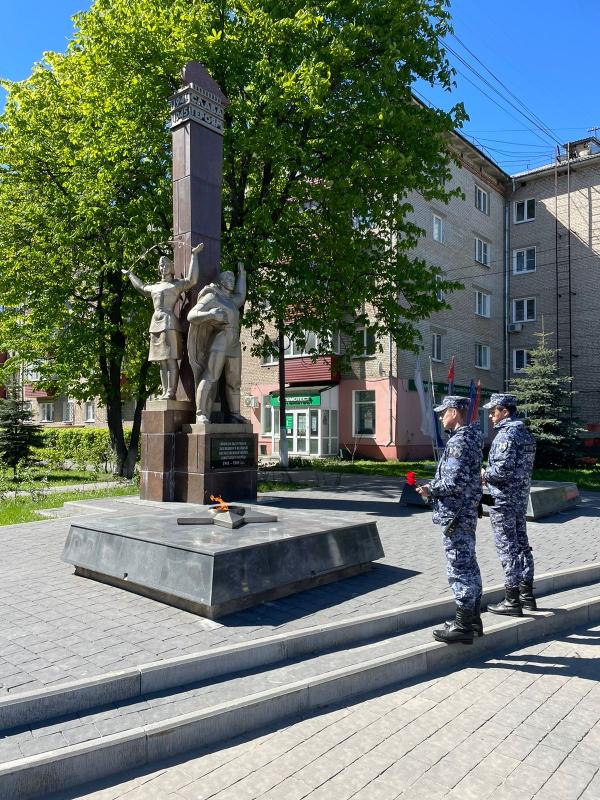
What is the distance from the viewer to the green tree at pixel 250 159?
14.7 m

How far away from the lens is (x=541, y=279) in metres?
33.0

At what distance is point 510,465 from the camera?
559cm

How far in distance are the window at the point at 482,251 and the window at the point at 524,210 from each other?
9.37ft

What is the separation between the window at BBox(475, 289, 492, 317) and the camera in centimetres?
3212

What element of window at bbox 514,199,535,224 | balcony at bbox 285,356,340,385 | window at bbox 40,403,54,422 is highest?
window at bbox 514,199,535,224

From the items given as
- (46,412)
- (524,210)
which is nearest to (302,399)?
(524,210)

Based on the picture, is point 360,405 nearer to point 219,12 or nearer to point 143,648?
point 219,12

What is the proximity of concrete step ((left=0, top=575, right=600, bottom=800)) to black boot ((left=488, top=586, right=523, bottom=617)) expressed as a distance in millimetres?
99

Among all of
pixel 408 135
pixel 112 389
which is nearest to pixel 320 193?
pixel 408 135

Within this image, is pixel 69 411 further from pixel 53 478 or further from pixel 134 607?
pixel 134 607

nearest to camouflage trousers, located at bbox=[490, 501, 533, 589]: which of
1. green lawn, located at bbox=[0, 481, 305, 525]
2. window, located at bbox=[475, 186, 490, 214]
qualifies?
green lawn, located at bbox=[0, 481, 305, 525]

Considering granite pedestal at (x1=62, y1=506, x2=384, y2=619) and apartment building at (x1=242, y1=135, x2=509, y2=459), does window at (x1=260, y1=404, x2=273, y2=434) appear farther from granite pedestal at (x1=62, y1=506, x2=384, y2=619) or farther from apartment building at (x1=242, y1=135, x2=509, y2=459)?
granite pedestal at (x1=62, y1=506, x2=384, y2=619)

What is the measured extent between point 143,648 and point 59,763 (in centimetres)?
134

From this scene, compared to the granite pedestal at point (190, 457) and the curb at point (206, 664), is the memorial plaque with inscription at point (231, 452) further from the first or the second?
the curb at point (206, 664)
